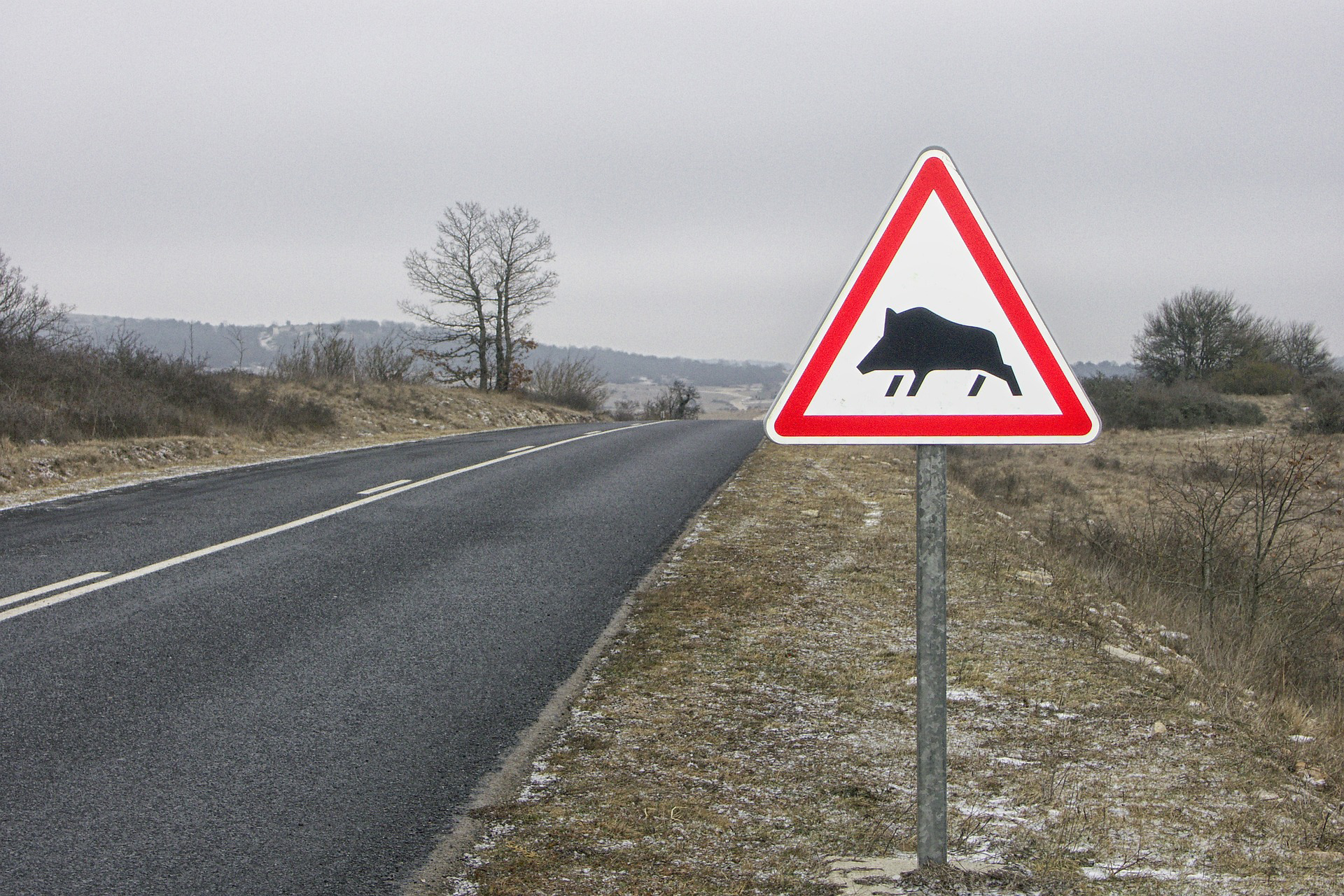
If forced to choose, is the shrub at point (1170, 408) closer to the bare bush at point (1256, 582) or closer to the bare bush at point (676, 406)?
the bare bush at point (676, 406)

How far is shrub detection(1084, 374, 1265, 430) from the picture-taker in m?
41.3

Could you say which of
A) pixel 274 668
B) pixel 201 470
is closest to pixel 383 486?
pixel 201 470

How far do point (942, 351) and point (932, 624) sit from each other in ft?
2.20

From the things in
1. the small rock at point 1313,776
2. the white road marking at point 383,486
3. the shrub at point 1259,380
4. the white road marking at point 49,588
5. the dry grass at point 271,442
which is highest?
the shrub at point 1259,380

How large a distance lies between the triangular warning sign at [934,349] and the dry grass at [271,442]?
33.9ft

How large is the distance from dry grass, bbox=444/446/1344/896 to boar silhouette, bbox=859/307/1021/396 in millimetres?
1322

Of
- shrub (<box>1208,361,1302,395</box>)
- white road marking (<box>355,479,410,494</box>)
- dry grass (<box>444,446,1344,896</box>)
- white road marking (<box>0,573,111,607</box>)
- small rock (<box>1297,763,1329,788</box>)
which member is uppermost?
shrub (<box>1208,361,1302,395</box>)

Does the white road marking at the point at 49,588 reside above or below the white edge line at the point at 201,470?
below

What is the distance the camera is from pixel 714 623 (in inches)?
217

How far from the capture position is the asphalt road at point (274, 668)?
2953mm

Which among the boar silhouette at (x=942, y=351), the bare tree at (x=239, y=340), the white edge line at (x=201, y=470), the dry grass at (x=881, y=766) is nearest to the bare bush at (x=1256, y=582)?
the dry grass at (x=881, y=766)

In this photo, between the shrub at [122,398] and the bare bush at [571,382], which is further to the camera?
the bare bush at [571,382]

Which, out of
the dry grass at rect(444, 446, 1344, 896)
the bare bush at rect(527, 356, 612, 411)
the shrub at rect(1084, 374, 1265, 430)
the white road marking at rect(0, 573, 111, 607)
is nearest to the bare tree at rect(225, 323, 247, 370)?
the bare bush at rect(527, 356, 612, 411)

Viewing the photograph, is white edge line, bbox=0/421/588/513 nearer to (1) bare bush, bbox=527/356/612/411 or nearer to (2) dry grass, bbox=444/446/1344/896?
(2) dry grass, bbox=444/446/1344/896
